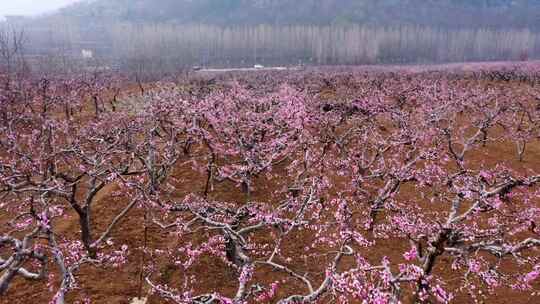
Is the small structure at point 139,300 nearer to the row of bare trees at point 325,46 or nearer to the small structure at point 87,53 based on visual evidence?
the row of bare trees at point 325,46

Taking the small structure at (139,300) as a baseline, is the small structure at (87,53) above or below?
above

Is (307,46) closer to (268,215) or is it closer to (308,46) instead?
(308,46)

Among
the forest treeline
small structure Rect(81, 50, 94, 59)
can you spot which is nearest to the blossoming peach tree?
the forest treeline

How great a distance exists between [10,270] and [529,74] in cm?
8283

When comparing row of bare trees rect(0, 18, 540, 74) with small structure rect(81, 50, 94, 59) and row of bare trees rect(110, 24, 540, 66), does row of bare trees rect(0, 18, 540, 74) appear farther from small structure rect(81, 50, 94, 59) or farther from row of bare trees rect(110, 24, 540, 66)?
small structure rect(81, 50, 94, 59)

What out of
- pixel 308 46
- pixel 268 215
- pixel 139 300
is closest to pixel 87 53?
pixel 308 46

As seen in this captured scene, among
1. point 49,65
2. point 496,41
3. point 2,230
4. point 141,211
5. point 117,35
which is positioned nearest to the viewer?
point 2,230

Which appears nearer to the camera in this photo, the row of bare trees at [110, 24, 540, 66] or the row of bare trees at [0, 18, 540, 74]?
the row of bare trees at [0, 18, 540, 74]

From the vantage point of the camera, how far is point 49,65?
83562 mm

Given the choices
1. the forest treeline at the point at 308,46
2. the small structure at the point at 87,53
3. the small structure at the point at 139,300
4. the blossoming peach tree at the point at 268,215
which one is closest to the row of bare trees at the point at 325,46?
the forest treeline at the point at 308,46

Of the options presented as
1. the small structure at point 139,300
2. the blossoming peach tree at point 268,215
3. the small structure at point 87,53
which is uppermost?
the small structure at point 87,53

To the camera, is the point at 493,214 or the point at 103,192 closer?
the point at 493,214

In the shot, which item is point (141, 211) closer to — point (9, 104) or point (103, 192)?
point (103, 192)

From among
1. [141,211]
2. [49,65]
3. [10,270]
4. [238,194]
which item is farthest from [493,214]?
[49,65]
